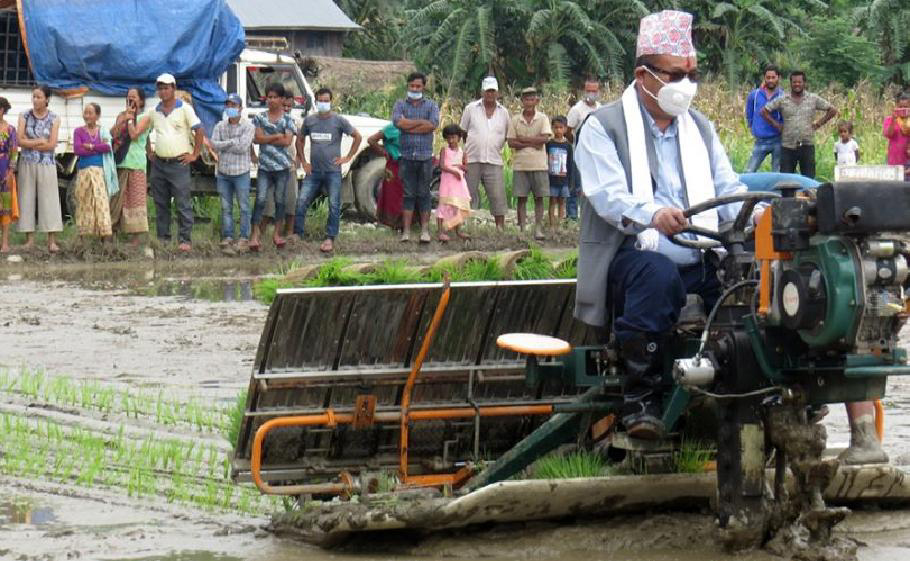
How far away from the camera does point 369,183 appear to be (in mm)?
21016

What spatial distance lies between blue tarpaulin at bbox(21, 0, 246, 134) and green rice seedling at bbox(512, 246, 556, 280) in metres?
12.9

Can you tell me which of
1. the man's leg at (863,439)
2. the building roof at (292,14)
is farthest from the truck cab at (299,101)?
the building roof at (292,14)

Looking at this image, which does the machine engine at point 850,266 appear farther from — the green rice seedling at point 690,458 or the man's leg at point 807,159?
the man's leg at point 807,159

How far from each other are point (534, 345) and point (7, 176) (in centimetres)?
1249

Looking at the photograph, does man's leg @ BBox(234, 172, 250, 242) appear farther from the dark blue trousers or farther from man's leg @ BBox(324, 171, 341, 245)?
the dark blue trousers

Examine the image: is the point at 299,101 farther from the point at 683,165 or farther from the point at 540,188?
the point at 683,165

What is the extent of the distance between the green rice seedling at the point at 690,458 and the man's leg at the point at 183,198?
41.2 ft

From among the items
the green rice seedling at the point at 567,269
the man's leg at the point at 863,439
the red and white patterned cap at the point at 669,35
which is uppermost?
the red and white patterned cap at the point at 669,35

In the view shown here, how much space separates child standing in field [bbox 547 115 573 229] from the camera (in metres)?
20.3

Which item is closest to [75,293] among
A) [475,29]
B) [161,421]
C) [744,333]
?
[161,421]

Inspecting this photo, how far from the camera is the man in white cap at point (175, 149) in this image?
1811 centimetres

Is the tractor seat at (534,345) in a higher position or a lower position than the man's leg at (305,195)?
higher

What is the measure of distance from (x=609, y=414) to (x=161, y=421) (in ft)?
10.7

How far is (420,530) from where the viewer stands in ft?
20.6
